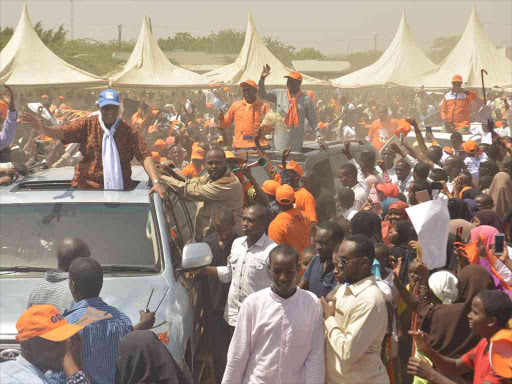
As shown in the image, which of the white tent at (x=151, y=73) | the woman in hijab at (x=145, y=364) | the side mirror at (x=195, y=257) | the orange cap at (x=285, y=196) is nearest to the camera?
the woman in hijab at (x=145, y=364)

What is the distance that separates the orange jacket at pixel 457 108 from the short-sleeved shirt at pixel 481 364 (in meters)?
12.4

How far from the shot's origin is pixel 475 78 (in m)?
30.8

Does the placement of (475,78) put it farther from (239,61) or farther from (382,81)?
(239,61)

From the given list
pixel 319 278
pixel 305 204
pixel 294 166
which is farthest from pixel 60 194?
pixel 294 166

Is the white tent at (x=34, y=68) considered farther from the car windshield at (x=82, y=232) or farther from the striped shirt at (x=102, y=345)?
the striped shirt at (x=102, y=345)

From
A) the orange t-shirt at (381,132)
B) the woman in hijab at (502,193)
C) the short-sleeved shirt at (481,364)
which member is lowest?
the orange t-shirt at (381,132)

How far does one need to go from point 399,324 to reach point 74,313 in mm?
2459

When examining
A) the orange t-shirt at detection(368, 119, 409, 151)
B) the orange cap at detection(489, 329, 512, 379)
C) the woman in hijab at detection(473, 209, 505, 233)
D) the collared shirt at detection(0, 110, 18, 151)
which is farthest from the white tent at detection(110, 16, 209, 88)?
the orange cap at detection(489, 329, 512, 379)

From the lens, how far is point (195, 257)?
19.8ft

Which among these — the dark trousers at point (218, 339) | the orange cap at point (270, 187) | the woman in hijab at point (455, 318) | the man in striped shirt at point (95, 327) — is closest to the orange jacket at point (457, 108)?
the orange cap at point (270, 187)

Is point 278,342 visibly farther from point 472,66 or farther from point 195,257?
point 472,66

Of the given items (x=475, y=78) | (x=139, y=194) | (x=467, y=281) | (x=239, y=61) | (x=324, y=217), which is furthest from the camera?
(x=475, y=78)

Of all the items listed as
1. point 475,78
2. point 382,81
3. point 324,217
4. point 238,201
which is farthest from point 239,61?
point 238,201

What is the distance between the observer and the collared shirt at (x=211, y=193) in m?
7.66
